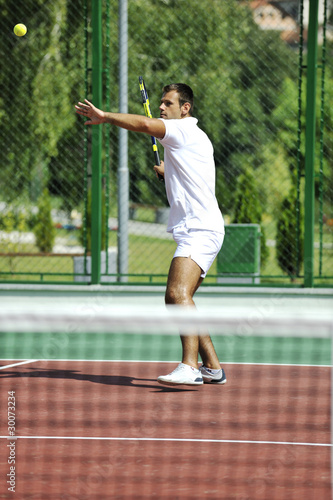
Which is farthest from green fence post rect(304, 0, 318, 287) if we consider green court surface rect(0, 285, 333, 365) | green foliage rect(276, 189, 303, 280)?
green foliage rect(276, 189, 303, 280)

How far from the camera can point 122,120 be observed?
4.96 m

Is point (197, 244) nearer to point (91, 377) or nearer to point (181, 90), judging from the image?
point (181, 90)

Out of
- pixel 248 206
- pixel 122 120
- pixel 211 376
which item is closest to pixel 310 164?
pixel 248 206

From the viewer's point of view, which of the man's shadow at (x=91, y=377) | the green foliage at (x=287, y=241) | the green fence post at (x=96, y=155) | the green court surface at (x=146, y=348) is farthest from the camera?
the green foliage at (x=287, y=241)

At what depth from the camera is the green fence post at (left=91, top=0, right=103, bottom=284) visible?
8.84m

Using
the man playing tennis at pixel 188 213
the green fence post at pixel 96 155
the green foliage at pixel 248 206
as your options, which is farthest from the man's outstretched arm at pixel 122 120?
the green foliage at pixel 248 206

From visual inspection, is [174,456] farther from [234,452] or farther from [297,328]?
[297,328]

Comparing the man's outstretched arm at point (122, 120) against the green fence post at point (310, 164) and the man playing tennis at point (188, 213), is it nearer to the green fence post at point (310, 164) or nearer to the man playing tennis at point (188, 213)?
the man playing tennis at point (188, 213)

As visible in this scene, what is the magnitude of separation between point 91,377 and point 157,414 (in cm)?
126

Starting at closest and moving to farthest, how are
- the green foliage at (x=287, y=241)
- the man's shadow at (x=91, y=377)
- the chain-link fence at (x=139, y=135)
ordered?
the man's shadow at (x=91, y=377)
the chain-link fence at (x=139, y=135)
the green foliage at (x=287, y=241)

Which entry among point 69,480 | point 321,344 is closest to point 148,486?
point 69,480

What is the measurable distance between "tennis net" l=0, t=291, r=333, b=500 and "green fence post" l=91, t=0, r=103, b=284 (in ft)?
5.65

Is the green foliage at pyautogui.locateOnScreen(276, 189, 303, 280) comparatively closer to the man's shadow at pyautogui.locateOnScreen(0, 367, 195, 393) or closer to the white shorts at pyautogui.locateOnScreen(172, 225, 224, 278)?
the man's shadow at pyautogui.locateOnScreen(0, 367, 195, 393)

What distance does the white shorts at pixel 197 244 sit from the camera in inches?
218
